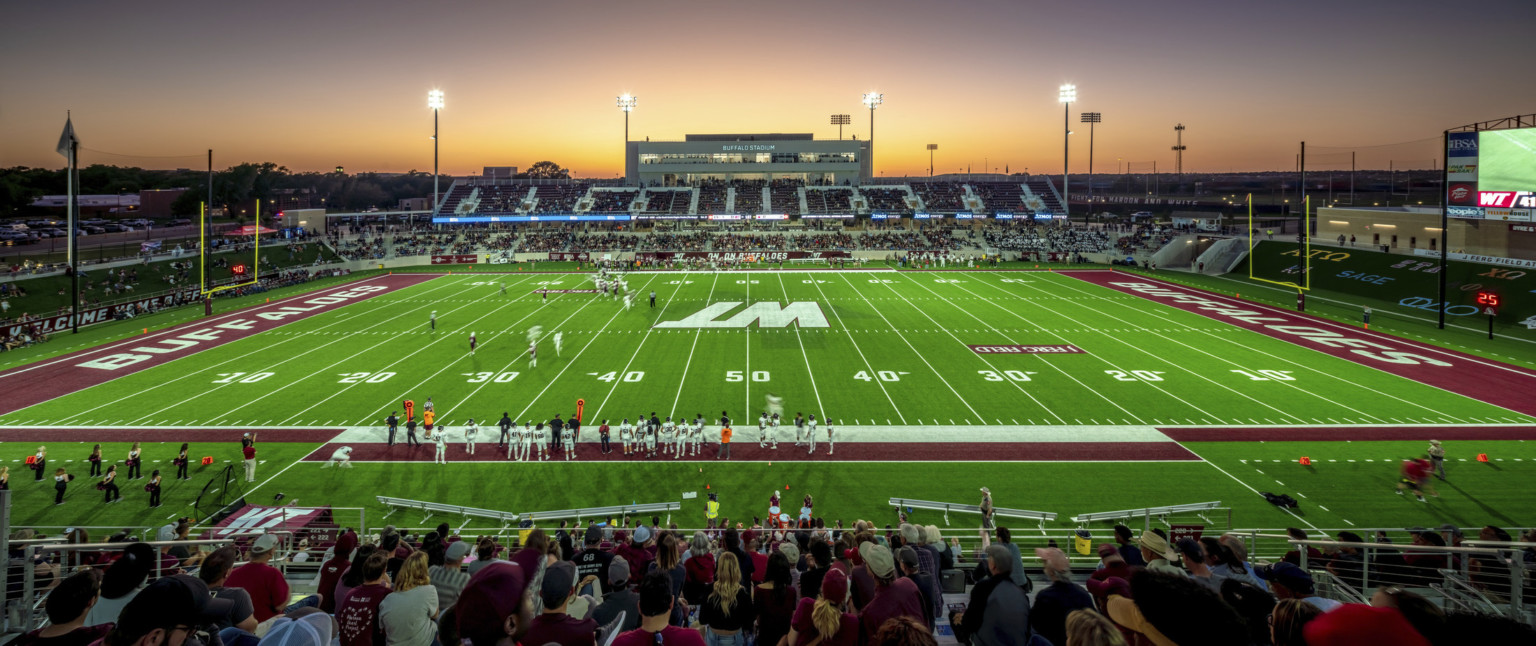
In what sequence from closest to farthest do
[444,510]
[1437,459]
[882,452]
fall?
[444,510] → [1437,459] → [882,452]

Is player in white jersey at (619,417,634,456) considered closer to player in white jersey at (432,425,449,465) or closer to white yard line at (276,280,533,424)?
player in white jersey at (432,425,449,465)

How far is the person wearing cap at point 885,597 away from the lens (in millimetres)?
4798

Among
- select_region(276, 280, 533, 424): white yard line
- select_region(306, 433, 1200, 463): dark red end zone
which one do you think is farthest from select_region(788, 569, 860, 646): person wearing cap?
select_region(276, 280, 533, 424): white yard line

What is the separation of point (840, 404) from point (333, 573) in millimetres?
18151

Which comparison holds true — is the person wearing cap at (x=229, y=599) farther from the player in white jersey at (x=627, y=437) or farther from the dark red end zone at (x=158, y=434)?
the dark red end zone at (x=158, y=434)

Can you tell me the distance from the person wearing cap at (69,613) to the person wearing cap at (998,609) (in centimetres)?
433

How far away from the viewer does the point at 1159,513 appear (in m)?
15.0

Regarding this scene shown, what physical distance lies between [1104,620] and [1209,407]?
2341 cm

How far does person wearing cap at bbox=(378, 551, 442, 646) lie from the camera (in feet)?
16.2

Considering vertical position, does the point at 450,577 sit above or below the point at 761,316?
below

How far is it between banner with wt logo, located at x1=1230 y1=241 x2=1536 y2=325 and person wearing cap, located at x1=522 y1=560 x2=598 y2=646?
147ft

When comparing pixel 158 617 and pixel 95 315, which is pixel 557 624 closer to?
pixel 158 617

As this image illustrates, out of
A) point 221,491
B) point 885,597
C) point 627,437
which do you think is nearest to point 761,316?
point 627,437

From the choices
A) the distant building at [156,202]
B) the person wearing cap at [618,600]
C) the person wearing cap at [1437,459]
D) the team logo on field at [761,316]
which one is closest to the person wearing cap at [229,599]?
the person wearing cap at [618,600]
